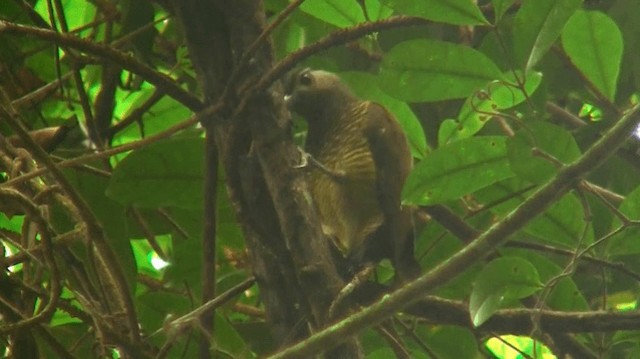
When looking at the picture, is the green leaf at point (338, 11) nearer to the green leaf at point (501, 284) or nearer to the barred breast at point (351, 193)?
the barred breast at point (351, 193)

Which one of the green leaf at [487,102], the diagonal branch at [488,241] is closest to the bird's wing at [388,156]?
the green leaf at [487,102]

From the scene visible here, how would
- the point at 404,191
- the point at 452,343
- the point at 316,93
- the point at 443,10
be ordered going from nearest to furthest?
the point at 443,10 → the point at 404,191 → the point at 452,343 → the point at 316,93

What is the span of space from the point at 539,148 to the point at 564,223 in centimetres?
17

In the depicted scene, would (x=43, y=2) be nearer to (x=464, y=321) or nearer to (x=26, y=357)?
(x=26, y=357)

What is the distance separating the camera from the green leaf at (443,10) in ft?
3.84

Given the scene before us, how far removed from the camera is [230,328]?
1502 mm

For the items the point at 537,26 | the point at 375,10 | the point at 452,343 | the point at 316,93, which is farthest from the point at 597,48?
the point at 316,93

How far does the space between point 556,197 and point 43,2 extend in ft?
4.15

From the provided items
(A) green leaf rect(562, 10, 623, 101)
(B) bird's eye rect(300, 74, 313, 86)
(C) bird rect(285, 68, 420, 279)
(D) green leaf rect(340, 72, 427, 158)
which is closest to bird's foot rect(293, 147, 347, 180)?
(C) bird rect(285, 68, 420, 279)

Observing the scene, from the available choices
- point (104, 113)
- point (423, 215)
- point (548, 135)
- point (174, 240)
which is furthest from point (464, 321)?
point (104, 113)

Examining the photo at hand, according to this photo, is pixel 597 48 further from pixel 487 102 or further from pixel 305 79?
pixel 305 79

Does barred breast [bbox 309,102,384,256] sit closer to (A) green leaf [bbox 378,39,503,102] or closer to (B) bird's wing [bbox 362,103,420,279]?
(B) bird's wing [bbox 362,103,420,279]

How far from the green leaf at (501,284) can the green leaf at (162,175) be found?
1.48ft

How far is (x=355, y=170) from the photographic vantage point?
1.74 metres
